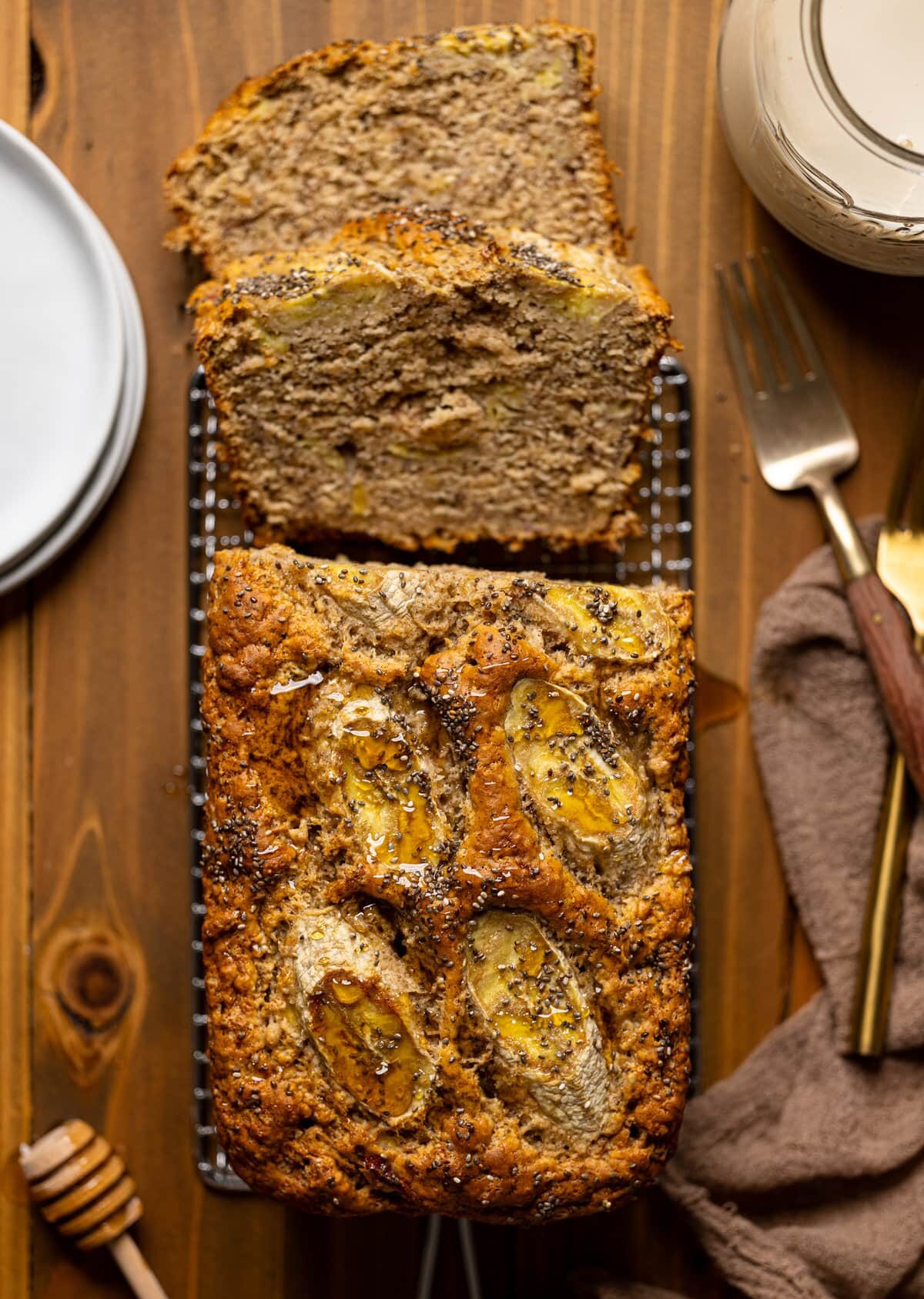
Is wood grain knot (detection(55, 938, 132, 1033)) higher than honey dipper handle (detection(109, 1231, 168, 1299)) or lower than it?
higher

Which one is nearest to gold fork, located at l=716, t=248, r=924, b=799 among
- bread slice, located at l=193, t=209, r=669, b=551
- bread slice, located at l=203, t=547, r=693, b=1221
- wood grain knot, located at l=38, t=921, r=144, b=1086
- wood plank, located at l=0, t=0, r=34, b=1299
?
bread slice, located at l=193, t=209, r=669, b=551

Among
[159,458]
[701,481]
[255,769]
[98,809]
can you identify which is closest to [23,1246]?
[98,809]

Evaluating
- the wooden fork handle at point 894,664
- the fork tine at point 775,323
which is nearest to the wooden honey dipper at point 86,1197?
the wooden fork handle at point 894,664

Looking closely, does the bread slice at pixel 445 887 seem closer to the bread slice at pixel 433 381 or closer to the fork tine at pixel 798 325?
the bread slice at pixel 433 381

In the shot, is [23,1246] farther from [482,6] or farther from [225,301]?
[482,6]

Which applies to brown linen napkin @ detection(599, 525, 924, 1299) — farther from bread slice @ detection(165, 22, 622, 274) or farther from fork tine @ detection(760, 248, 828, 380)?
bread slice @ detection(165, 22, 622, 274)

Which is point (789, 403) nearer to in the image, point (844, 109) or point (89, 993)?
point (844, 109)
